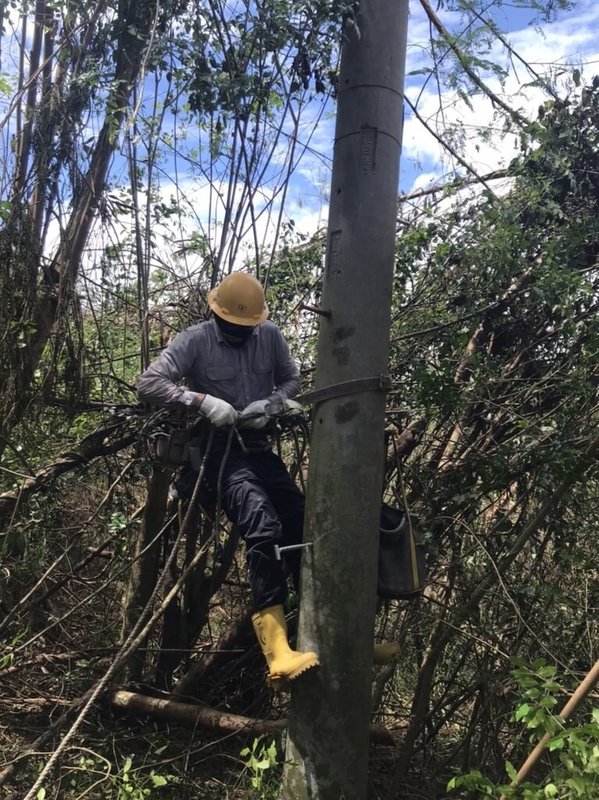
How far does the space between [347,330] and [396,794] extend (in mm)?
2414

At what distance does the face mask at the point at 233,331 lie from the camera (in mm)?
3750

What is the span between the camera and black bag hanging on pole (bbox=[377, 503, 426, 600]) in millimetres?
3020

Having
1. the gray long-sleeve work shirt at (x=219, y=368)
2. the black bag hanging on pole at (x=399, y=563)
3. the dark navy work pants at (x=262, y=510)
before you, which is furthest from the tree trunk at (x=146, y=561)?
the black bag hanging on pole at (x=399, y=563)

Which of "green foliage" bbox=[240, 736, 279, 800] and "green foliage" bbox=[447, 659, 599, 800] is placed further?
"green foliage" bbox=[240, 736, 279, 800]

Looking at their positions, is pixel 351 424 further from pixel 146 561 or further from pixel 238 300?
pixel 146 561

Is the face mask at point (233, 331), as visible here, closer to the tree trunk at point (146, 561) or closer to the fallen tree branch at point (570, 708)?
the tree trunk at point (146, 561)

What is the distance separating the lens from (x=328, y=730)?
8.41ft

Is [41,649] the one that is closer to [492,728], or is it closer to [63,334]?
[63,334]

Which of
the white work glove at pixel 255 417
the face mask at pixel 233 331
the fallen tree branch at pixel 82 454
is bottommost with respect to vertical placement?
the fallen tree branch at pixel 82 454

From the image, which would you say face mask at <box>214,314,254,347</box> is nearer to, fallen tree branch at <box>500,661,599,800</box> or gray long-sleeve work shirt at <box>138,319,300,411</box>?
gray long-sleeve work shirt at <box>138,319,300,411</box>

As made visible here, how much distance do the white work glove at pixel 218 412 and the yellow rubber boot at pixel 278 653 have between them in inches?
36.0

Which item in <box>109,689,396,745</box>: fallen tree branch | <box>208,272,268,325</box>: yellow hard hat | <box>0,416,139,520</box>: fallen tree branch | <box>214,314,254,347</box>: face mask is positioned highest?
<box>208,272,268,325</box>: yellow hard hat

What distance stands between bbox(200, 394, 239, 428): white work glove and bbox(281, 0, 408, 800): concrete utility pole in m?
0.70

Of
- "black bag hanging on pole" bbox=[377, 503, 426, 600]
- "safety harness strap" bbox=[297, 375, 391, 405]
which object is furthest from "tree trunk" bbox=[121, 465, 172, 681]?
"safety harness strap" bbox=[297, 375, 391, 405]
